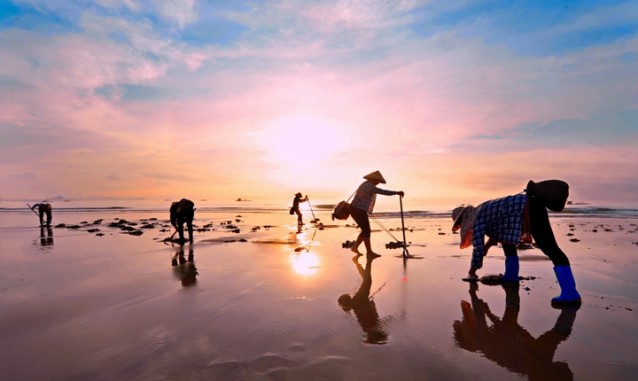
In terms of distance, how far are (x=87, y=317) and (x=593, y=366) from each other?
604cm

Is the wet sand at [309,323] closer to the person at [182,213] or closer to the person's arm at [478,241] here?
the person's arm at [478,241]

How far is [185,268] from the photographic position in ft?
28.3

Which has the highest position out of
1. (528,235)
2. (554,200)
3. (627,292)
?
(554,200)

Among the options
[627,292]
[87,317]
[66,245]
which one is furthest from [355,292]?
[66,245]

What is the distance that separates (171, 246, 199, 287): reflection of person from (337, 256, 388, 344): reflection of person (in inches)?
128

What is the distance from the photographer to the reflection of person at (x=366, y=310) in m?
4.08

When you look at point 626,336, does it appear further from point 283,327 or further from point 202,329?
point 202,329

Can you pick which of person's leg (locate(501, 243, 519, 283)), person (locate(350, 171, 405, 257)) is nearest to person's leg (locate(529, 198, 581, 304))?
person's leg (locate(501, 243, 519, 283))

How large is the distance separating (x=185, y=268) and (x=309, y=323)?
5208 millimetres

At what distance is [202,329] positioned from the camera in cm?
430

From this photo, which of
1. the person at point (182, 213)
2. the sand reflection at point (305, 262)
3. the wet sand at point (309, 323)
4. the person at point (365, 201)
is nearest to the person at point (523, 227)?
the wet sand at point (309, 323)

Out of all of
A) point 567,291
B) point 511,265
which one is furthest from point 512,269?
point 567,291

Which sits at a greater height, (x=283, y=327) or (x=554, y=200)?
(x=554, y=200)

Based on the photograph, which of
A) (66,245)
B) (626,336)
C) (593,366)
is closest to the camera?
(593,366)
